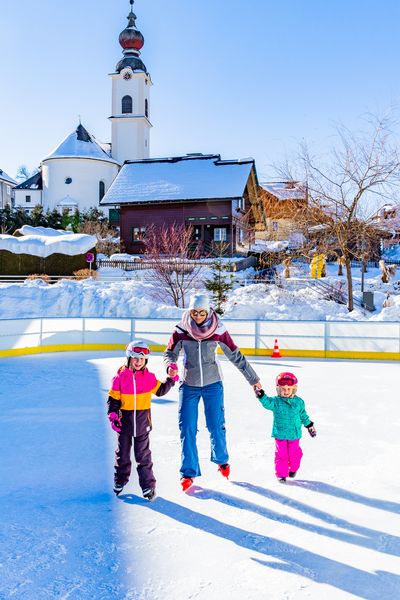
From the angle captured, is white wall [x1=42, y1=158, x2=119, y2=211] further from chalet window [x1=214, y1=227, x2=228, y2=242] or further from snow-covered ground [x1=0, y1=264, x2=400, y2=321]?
snow-covered ground [x1=0, y1=264, x2=400, y2=321]

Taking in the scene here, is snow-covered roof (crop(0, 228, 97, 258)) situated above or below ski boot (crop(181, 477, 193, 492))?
above

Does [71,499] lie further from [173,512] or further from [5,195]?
[5,195]

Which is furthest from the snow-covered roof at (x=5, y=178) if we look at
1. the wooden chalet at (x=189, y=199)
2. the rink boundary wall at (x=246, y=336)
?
the rink boundary wall at (x=246, y=336)

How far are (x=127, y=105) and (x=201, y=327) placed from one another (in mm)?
54105

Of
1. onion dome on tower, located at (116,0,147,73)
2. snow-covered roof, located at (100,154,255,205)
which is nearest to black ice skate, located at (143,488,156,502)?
snow-covered roof, located at (100,154,255,205)

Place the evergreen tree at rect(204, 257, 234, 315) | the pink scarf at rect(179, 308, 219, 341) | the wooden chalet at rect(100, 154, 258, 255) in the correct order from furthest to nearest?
1. the wooden chalet at rect(100, 154, 258, 255)
2. the evergreen tree at rect(204, 257, 234, 315)
3. the pink scarf at rect(179, 308, 219, 341)

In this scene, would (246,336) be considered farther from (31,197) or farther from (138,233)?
(31,197)

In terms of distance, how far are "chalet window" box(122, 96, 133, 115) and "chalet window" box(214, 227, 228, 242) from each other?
93.8 feet

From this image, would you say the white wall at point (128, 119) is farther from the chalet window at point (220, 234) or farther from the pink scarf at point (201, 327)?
the pink scarf at point (201, 327)

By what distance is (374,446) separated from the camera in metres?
4.68

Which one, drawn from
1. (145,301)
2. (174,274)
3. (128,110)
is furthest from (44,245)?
(128,110)

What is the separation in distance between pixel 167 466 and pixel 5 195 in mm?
59380

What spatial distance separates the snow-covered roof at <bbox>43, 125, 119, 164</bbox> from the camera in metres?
50.9

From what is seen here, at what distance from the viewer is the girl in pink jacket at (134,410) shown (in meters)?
3.40
